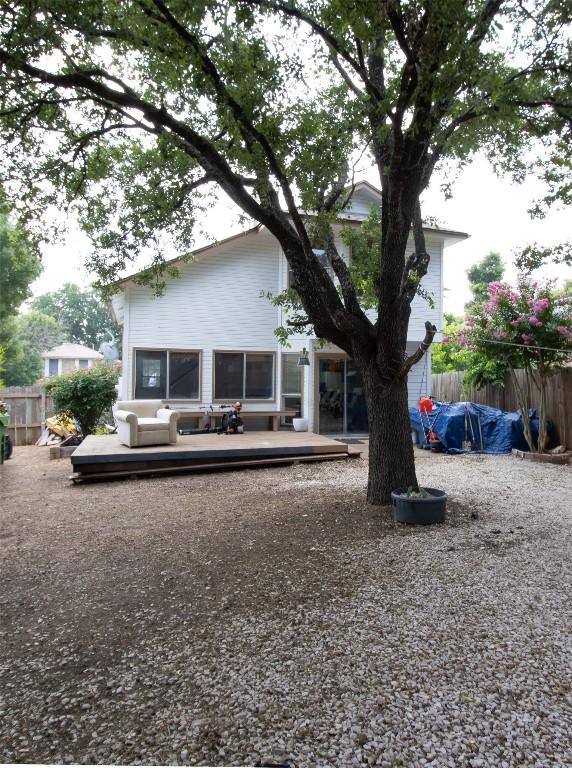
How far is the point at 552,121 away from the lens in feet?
17.2

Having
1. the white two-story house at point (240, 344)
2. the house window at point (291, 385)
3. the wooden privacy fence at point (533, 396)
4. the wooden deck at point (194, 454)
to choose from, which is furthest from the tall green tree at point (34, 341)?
the wooden privacy fence at point (533, 396)

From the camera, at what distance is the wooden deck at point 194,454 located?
8.04 meters

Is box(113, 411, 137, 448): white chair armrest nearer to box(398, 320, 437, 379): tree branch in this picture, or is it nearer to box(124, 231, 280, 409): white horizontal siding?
box(124, 231, 280, 409): white horizontal siding

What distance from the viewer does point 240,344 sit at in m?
13.1

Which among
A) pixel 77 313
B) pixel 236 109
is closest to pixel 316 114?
pixel 236 109

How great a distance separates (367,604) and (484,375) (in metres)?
9.56

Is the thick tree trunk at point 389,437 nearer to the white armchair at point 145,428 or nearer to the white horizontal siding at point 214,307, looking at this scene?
the white armchair at point 145,428

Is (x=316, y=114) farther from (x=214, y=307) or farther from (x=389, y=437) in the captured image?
(x=214, y=307)

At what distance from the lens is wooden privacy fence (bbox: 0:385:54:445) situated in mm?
13664

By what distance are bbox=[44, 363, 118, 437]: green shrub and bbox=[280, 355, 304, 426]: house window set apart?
4435 mm

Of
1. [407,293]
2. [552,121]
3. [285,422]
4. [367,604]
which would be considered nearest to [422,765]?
[367,604]

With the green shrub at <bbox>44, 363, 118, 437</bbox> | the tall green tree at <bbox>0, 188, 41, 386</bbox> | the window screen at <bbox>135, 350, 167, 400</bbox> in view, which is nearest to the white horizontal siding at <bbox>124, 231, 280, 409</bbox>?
the window screen at <bbox>135, 350, 167, 400</bbox>

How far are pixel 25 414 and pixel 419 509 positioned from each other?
41.2 feet

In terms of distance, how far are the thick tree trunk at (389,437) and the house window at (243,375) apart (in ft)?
25.3
